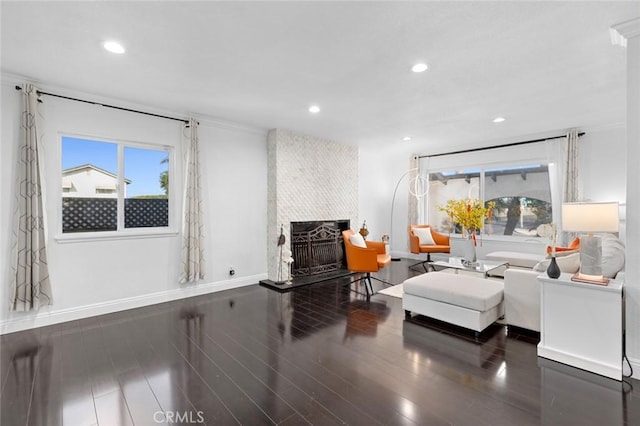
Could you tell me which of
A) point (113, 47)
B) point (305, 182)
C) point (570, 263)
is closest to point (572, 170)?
point (570, 263)

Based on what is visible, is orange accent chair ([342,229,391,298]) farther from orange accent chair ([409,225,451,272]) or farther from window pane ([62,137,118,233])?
window pane ([62,137,118,233])

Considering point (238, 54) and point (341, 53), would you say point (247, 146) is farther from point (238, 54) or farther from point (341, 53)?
point (341, 53)

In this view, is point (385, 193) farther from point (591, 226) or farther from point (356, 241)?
point (591, 226)

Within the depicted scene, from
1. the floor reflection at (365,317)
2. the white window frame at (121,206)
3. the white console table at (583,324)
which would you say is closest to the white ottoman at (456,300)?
the floor reflection at (365,317)

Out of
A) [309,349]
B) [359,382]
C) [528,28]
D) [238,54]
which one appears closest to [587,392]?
[359,382]

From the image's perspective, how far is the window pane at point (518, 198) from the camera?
19.1ft

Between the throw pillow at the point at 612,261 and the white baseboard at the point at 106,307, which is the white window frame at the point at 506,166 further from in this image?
the white baseboard at the point at 106,307

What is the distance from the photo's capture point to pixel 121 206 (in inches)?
156

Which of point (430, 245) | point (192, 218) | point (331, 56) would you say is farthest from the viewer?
point (430, 245)

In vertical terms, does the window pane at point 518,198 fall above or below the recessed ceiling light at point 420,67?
below

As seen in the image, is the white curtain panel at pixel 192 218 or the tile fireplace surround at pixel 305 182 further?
the tile fireplace surround at pixel 305 182

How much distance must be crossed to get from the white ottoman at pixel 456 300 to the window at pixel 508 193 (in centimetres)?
341

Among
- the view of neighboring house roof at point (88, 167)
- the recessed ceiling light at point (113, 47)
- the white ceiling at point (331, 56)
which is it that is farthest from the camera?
the view of neighboring house roof at point (88, 167)

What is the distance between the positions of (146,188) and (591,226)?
4.96 m
